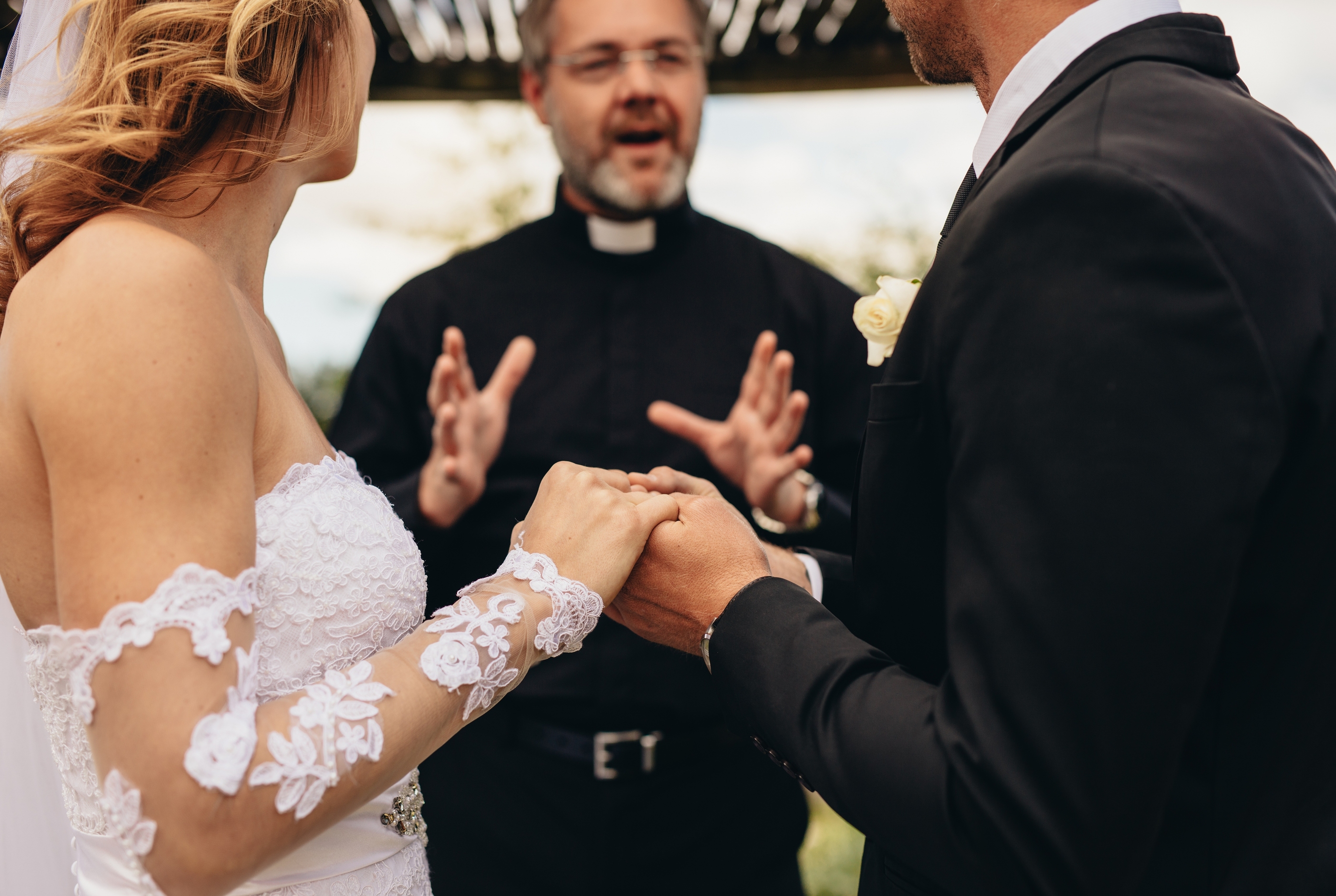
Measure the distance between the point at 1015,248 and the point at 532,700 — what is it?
219 cm

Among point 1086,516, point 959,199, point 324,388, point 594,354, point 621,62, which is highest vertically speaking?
point 621,62

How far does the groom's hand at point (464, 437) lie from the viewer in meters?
2.66

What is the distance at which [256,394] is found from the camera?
1372 millimetres

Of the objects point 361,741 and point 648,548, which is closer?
point 361,741

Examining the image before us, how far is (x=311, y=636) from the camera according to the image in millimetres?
1493

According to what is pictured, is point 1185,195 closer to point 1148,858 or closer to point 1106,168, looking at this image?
point 1106,168

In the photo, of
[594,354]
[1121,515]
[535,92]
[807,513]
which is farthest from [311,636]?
[535,92]

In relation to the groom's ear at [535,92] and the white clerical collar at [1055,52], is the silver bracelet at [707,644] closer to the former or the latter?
the white clerical collar at [1055,52]

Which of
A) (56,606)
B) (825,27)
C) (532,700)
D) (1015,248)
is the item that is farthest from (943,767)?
(825,27)

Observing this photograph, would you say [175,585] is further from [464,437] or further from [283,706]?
[464,437]

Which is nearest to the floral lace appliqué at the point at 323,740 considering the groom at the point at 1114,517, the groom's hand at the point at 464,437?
the groom at the point at 1114,517

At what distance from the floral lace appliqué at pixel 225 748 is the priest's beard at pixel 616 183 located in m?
2.44

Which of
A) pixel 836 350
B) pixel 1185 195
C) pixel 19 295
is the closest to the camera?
pixel 1185 195

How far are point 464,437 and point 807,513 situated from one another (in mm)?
1034
